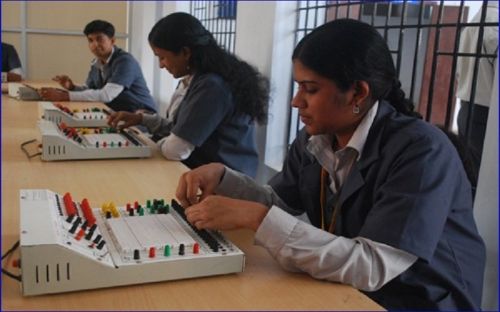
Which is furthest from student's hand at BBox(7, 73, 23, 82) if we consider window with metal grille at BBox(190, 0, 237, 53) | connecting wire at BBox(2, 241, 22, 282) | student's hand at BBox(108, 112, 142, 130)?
connecting wire at BBox(2, 241, 22, 282)

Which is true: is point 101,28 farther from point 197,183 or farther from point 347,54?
point 347,54

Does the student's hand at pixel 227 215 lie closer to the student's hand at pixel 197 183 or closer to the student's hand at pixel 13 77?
the student's hand at pixel 197 183

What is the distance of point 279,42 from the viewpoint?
8.34 ft

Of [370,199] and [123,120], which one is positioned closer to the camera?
[370,199]

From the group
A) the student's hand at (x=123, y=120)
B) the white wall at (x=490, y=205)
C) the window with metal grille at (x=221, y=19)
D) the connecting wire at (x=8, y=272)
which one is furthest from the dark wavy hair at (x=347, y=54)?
the window with metal grille at (x=221, y=19)

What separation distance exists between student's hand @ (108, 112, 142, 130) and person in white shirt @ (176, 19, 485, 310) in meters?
1.00

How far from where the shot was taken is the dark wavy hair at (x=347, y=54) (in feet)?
3.14

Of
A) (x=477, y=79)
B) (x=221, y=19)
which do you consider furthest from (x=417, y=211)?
(x=221, y=19)

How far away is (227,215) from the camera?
91 cm

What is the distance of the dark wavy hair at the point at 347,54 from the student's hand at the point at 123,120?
1.22m

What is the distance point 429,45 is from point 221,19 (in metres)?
2.16

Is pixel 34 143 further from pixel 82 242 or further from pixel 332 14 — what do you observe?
pixel 332 14

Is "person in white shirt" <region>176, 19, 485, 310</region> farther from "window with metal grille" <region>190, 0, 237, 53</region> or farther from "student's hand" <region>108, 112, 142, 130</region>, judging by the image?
"window with metal grille" <region>190, 0, 237, 53</region>

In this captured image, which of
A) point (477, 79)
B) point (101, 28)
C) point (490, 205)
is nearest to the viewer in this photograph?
point (490, 205)
